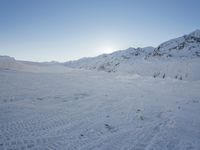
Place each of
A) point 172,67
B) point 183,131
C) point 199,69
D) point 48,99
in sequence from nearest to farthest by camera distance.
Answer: point 183,131, point 48,99, point 199,69, point 172,67

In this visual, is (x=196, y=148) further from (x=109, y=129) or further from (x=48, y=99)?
(x=48, y=99)

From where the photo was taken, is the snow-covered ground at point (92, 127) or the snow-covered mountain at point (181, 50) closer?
the snow-covered ground at point (92, 127)

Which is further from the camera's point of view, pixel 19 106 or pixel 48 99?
pixel 48 99

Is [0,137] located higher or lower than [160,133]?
higher

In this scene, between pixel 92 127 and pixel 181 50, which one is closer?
pixel 92 127

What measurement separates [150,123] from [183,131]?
3.96 feet

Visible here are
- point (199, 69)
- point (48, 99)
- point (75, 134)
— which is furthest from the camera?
point (199, 69)

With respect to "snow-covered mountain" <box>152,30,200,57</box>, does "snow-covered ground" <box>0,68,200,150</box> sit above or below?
below

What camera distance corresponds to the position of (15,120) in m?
7.14

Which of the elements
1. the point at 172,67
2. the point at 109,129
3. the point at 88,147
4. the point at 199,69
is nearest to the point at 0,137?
the point at 88,147

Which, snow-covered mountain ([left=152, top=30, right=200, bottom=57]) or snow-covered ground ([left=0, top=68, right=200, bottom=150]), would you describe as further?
snow-covered mountain ([left=152, top=30, right=200, bottom=57])

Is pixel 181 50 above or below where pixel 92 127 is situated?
above

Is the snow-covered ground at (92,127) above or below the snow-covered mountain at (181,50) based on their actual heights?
below

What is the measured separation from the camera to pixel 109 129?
674cm
